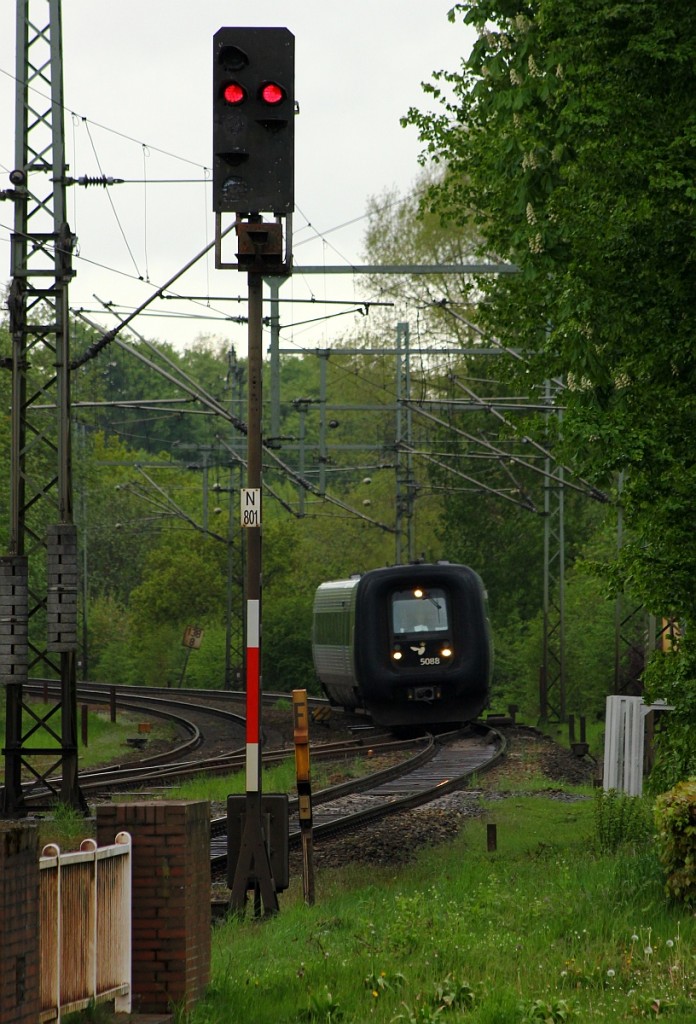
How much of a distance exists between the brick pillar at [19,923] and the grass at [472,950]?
1.39 m

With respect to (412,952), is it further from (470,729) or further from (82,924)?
(470,729)

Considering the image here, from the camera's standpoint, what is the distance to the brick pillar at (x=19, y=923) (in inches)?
251

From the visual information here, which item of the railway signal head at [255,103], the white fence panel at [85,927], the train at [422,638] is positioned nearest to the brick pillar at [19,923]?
the white fence panel at [85,927]

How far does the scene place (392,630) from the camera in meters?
29.3

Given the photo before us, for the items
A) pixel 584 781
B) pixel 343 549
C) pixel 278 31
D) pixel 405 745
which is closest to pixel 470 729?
pixel 405 745

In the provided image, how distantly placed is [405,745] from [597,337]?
54.1 ft

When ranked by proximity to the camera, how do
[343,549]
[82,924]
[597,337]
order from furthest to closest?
[343,549], [597,337], [82,924]

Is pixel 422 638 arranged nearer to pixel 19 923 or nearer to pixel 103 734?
pixel 103 734

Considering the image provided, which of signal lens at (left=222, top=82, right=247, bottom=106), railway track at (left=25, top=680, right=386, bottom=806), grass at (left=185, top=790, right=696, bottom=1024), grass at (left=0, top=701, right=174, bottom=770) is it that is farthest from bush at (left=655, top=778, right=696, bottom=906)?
grass at (left=0, top=701, right=174, bottom=770)

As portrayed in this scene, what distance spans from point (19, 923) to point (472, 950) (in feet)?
11.6

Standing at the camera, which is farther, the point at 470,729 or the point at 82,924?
the point at 470,729

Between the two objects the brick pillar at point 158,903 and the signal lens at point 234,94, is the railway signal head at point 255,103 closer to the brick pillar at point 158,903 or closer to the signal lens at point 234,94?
the signal lens at point 234,94

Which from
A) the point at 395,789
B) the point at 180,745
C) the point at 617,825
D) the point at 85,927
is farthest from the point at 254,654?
the point at 180,745

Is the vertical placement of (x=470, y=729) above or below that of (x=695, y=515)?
below
